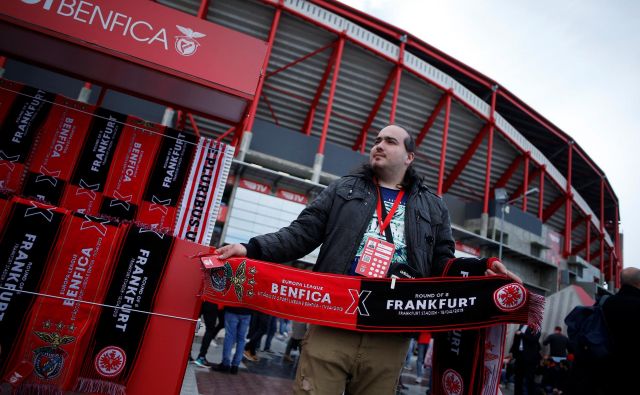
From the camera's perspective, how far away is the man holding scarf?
1.88m

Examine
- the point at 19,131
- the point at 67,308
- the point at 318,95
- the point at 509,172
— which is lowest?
the point at 67,308

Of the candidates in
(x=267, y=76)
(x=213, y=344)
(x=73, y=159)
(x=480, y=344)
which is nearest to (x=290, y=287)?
(x=480, y=344)

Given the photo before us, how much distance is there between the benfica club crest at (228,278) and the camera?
226 cm

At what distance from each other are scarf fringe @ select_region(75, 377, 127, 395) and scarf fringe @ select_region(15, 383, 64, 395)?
0.44ft

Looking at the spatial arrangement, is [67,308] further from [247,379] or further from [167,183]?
[247,379]

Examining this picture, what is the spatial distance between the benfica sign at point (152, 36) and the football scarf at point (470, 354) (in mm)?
2314

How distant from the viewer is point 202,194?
11.9 ft

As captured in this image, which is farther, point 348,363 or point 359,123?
point 359,123

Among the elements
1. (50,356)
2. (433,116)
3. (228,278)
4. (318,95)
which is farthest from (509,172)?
(50,356)

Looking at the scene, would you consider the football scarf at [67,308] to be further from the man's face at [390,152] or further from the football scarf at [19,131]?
the man's face at [390,152]

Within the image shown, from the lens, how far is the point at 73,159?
3395mm

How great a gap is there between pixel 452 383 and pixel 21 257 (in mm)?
2851

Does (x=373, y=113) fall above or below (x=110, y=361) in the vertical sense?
above

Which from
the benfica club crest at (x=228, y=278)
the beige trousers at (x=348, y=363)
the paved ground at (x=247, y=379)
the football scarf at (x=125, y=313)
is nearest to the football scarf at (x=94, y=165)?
the football scarf at (x=125, y=313)
